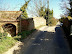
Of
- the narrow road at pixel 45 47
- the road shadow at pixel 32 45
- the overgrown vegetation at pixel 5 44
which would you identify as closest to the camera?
the overgrown vegetation at pixel 5 44

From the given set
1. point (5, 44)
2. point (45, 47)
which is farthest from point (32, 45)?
point (5, 44)

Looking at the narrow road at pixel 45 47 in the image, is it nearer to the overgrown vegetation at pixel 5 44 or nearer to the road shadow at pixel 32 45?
the road shadow at pixel 32 45

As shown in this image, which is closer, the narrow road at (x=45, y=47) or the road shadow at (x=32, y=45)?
the narrow road at (x=45, y=47)

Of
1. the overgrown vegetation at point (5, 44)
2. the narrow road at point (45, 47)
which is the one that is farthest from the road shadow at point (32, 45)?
the overgrown vegetation at point (5, 44)

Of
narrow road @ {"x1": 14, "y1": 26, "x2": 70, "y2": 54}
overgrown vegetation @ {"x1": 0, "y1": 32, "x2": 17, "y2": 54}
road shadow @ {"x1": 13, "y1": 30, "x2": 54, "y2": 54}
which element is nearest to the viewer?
overgrown vegetation @ {"x1": 0, "y1": 32, "x2": 17, "y2": 54}

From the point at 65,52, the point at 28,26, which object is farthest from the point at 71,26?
the point at 28,26

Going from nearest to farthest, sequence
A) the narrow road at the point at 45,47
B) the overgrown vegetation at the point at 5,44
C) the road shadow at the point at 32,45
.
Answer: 1. the overgrown vegetation at the point at 5,44
2. the narrow road at the point at 45,47
3. the road shadow at the point at 32,45

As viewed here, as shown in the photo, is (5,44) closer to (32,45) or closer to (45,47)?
(32,45)

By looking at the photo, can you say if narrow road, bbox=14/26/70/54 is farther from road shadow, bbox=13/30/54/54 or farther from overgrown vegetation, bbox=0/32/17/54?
overgrown vegetation, bbox=0/32/17/54

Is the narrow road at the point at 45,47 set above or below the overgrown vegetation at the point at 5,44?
below

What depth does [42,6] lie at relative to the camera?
38.2 metres

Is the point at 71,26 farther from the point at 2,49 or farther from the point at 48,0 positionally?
the point at 48,0

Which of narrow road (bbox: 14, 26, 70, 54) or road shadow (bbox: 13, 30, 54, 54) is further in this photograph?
road shadow (bbox: 13, 30, 54, 54)

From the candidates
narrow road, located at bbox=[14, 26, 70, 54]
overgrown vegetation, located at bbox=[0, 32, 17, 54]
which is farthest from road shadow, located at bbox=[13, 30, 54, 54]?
overgrown vegetation, located at bbox=[0, 32, 17, 54]
